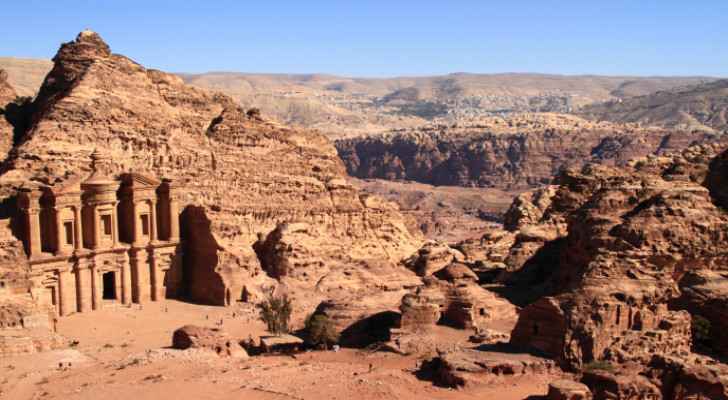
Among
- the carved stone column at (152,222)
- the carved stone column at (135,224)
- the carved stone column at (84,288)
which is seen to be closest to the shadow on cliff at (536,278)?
the carved stone column at (152,222)

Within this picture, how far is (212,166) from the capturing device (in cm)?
4791

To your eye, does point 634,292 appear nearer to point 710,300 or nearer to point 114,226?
point 710,300

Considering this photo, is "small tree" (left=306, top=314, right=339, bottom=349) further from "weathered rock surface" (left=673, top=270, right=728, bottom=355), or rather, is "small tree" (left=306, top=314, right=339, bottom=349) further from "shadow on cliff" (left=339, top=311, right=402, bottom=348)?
"weathered rock surface" (left=673, top=270, right=728, bottom=355)

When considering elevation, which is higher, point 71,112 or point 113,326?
point 71,112

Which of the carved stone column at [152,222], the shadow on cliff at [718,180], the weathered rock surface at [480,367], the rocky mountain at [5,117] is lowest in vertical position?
the weathered rock surface at [480,367]

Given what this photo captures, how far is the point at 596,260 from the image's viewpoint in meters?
31.6

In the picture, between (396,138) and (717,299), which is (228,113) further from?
(396,138)

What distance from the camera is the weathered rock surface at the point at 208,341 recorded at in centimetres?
3100

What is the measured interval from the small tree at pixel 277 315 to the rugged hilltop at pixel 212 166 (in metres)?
4.26

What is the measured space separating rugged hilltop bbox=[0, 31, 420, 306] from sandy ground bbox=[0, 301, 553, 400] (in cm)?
1043

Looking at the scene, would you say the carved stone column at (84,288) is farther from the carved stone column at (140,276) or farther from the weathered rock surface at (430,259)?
the weathered rock surface at (430,259)

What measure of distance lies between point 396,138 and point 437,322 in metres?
125

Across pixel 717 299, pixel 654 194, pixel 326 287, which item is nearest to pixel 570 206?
pixel 654 194

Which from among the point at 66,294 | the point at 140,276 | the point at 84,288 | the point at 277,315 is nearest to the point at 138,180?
the point at 140,276
